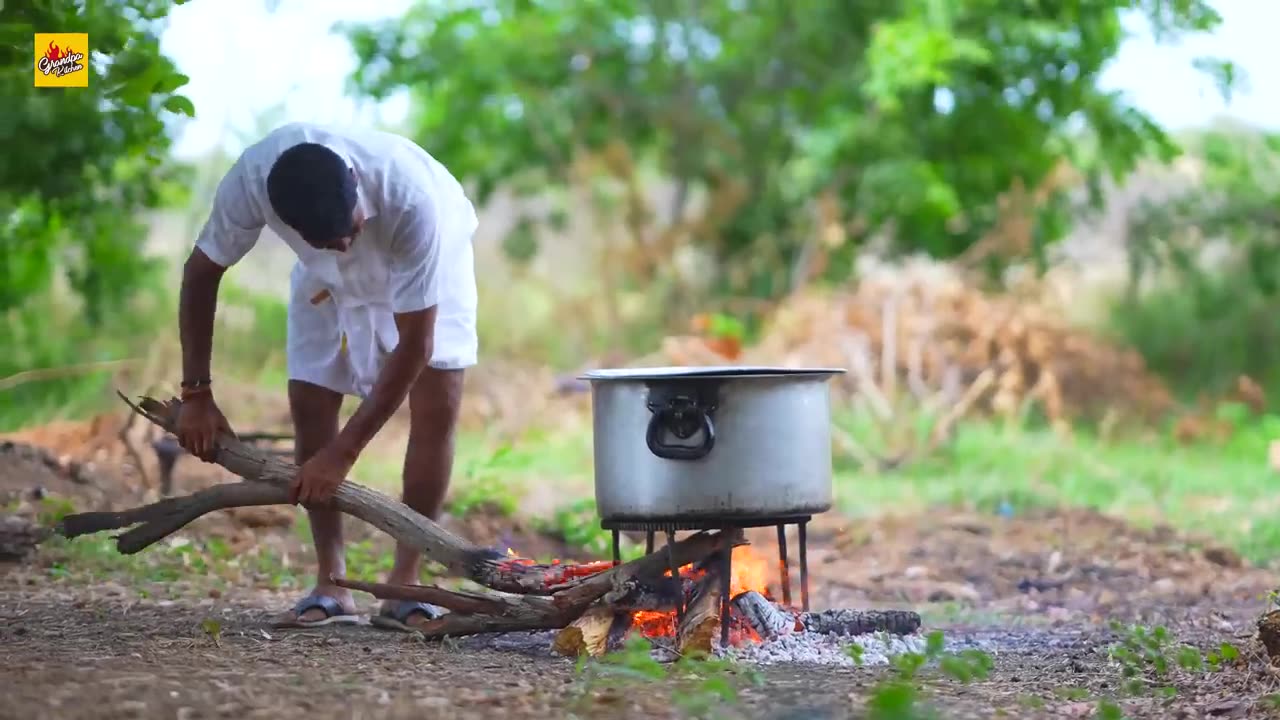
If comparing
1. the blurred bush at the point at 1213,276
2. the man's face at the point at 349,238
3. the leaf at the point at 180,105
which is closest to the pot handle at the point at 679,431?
the man's face at the point at 349,238

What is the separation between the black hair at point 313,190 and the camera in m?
3.94

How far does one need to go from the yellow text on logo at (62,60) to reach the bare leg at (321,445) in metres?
1.50

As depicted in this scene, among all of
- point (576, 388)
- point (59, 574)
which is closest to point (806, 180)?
point (576, 388)

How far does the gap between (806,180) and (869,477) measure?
481 centimetres

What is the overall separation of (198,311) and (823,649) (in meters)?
2.10

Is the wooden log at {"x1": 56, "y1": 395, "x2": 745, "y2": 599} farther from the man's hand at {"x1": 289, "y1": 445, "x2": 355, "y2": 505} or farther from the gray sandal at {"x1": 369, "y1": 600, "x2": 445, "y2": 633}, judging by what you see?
the gray sandal at {"x1": 369, "y1": 600, "x2": 445, "y2": 633}

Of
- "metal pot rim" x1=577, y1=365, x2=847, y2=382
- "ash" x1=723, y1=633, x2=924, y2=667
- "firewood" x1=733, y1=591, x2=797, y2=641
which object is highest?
"metal pot rim" x1=577, y1=365, x2=847, y2=382

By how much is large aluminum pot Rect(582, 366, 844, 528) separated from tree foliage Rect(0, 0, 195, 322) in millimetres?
1957

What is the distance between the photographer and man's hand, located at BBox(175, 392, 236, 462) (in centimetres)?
449

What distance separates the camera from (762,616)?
15.1 ft

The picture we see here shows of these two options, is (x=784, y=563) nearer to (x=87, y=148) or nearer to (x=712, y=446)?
(x=712, y=446)

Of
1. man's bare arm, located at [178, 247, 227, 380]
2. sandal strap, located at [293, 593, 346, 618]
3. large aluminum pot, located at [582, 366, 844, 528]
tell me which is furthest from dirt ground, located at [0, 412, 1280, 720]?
man's bare arm, located at [178, 247, 227, 380]

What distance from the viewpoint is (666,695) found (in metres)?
3.45

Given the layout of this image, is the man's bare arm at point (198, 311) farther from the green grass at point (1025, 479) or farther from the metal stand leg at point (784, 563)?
the green grass at point (1025, 479)
